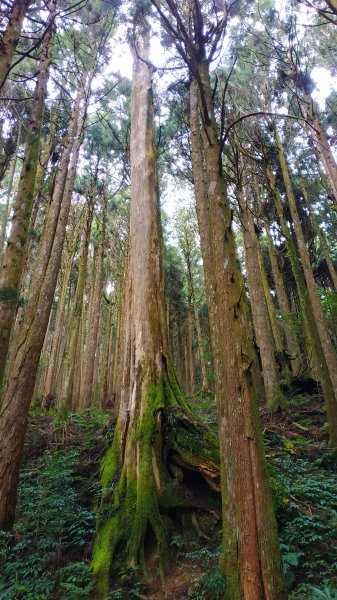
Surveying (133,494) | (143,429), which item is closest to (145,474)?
(133,494)

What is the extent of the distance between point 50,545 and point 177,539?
5.02 feet

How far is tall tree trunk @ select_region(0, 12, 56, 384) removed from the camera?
372 cm

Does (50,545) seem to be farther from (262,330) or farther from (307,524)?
(262,330)

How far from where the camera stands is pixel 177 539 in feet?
11.5

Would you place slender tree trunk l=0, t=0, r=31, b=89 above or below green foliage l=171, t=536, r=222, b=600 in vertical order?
above

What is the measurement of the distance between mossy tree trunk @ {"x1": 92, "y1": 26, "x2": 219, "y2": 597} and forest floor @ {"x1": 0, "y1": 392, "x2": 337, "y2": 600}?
0.23m

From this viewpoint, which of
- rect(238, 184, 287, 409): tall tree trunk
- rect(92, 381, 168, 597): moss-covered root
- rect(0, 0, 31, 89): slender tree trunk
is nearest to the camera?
rect(92, 381, 168, 597): moss-covered root

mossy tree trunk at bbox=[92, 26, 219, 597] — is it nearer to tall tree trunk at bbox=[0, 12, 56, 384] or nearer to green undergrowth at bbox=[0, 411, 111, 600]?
green undergrowth at bbox=[0, 411, 111, 600]

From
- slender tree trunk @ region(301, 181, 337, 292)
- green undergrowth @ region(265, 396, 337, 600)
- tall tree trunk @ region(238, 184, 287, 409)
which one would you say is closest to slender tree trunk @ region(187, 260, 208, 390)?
slender tree trunk @ region(301, 181, 337, 292)

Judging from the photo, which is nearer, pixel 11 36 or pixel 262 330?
pixel 11 36

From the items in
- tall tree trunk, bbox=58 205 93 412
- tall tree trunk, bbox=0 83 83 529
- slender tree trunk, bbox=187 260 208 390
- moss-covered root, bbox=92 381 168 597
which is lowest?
moss-covered root, bbox=92 381 168 597

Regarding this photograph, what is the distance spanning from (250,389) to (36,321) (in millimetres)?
3884

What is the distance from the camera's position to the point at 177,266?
21234 millimetres

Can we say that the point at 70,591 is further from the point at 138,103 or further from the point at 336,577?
the point at 138,103
